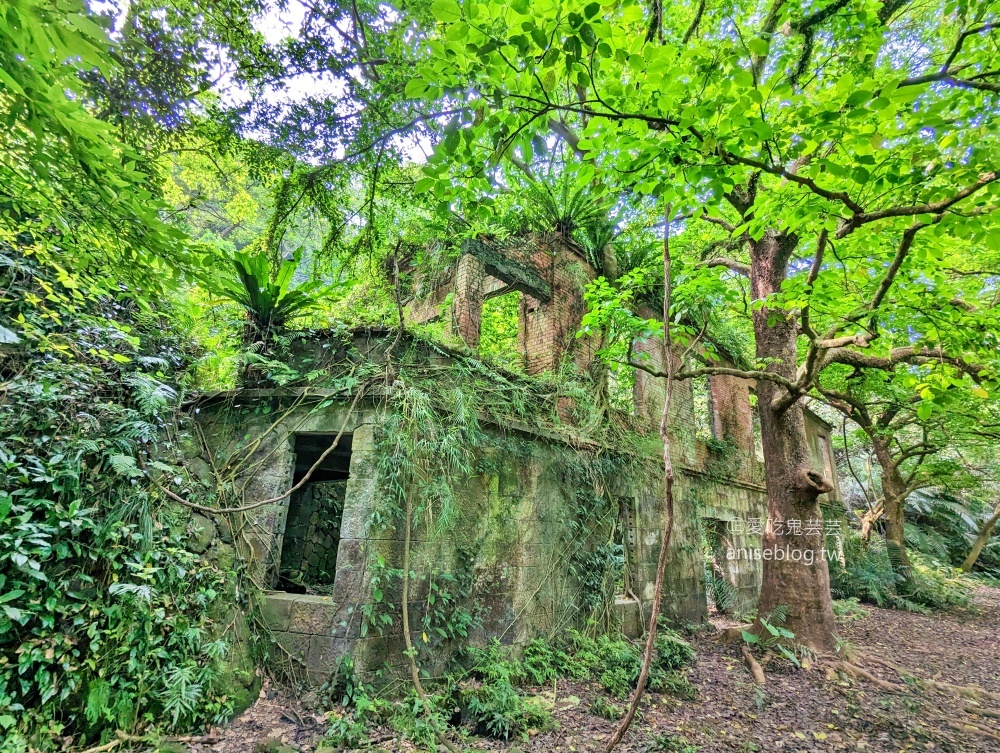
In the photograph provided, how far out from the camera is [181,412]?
186 inches

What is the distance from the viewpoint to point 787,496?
6.29 metres

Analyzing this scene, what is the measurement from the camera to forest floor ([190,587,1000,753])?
3.71m

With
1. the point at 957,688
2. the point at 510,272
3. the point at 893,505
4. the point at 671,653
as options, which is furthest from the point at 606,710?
the point at 893,505

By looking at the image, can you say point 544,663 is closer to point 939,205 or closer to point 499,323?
point 939,205

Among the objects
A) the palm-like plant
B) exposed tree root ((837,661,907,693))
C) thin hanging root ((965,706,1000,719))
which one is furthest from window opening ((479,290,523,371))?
thin hanging root ((965,706,1000,719))

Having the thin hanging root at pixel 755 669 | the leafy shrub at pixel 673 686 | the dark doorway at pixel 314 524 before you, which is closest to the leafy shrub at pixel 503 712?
the leafy shrub at pixel 673 686

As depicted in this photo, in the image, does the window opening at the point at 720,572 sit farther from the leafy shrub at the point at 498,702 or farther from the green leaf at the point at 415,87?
the green leaf at the point at 415,87

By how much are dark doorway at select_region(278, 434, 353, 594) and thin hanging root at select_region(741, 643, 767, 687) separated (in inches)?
200

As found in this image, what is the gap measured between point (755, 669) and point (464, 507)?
160 inches

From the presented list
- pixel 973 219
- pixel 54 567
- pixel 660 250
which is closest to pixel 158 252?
pixel 54 567

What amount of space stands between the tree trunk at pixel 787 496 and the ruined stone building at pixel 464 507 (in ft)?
5.50

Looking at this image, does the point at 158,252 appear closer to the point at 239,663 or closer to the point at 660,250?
the point at 239,663

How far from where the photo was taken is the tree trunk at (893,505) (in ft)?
40.7

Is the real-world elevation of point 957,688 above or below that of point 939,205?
below
